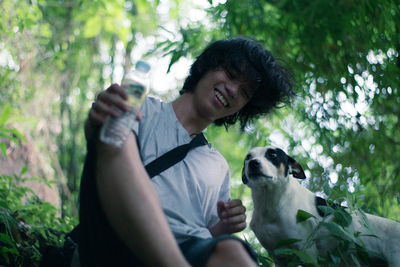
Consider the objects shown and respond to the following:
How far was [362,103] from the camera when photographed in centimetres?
244

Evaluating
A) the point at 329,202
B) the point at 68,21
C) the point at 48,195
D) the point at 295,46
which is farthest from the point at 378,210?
the point at 68,21

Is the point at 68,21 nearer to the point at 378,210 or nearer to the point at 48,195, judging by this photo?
the point at 48,195

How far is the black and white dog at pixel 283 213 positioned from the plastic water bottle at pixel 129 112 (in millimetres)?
1201

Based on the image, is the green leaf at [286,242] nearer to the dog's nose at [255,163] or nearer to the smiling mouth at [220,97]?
the dog's nose at [255,163]

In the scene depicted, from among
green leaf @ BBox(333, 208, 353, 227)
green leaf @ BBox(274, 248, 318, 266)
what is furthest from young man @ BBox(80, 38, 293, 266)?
green leaf @ BBox(333, 208, 353, 227)

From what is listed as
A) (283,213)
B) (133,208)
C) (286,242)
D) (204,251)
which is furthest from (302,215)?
(133,208)

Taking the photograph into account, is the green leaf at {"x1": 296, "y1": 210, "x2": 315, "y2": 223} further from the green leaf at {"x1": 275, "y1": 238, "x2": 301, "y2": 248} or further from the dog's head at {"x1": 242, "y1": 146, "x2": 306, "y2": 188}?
the dog's head at {"x1": 242, "y1": 146, "x2": 306, "y2": 188}

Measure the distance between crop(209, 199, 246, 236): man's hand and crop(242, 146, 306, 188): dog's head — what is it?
1.87 feet

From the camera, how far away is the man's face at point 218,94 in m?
1.75

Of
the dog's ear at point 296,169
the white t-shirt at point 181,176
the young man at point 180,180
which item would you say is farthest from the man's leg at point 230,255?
the dog's ear at point 296,169

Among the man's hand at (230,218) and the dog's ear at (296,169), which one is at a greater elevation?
the man's hand at (230,218)

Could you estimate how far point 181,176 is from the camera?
152 centimetres

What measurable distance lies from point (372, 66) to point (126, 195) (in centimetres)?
192

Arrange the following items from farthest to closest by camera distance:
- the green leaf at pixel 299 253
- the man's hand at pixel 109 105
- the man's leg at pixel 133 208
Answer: the green leaf at pixel 299 253 → the man's hand at pixel 109 105 → the man's leg at pixel 133 208
